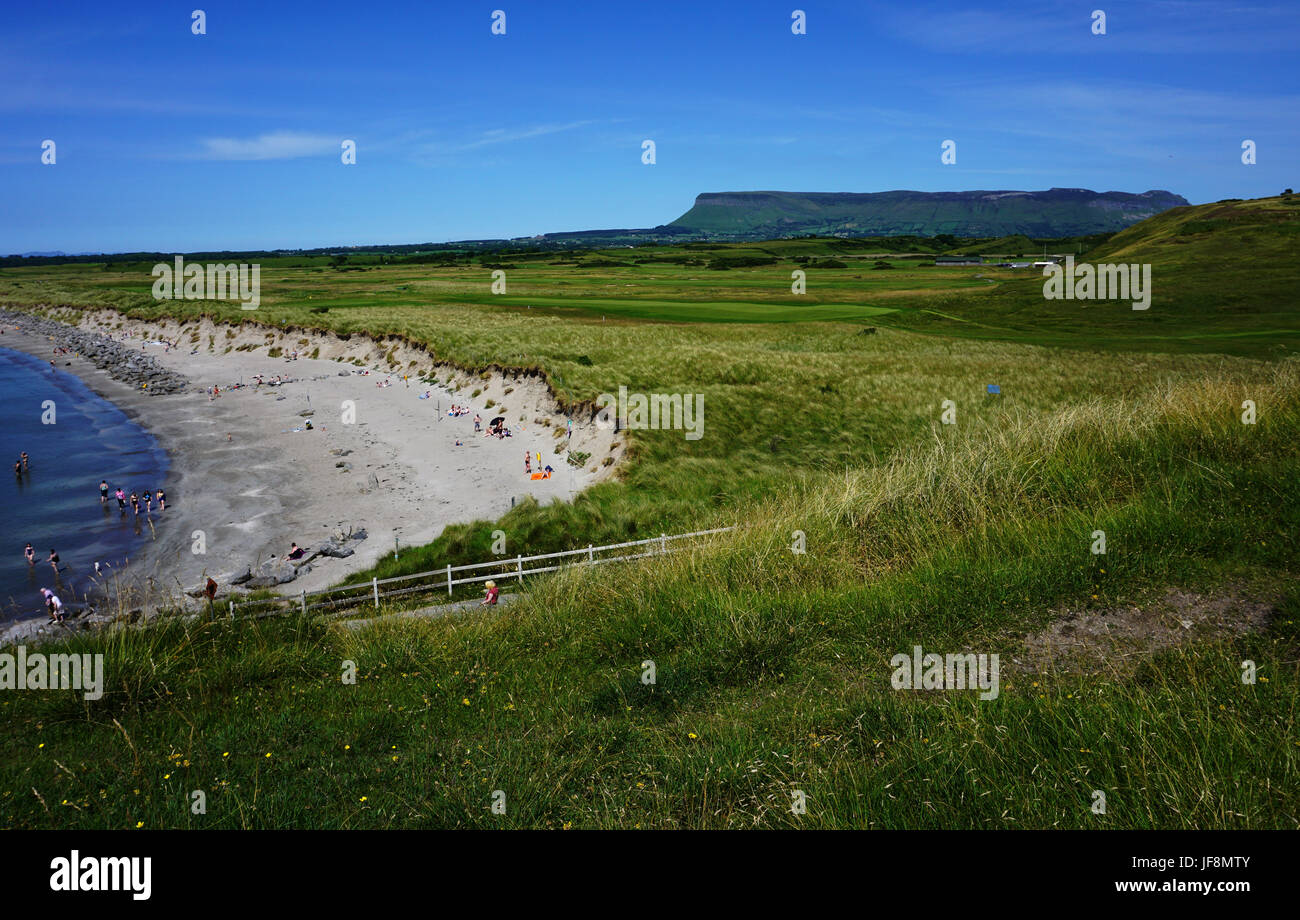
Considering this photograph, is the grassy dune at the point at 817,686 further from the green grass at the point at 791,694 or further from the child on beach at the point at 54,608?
→ the child on beach at the point at 54,608

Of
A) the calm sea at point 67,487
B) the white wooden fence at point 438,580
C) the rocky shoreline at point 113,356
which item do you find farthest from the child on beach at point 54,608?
the rocky shoreline at point 113,356

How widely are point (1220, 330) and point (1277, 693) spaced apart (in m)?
63.4

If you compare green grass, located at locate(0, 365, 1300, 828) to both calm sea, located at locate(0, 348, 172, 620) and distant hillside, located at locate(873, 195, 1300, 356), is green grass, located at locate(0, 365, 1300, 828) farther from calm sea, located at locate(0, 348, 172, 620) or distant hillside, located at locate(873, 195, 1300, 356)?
distant hillside, located at locate(873, 195, 1300, 356)

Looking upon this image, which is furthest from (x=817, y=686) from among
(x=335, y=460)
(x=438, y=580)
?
(x=335, y=460)

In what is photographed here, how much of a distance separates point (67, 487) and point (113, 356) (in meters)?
47.5

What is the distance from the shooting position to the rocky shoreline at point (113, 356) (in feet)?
190

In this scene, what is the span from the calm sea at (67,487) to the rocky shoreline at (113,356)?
459 centimetres

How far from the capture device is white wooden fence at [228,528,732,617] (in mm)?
17938

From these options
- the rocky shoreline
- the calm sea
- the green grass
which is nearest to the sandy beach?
the calm sea

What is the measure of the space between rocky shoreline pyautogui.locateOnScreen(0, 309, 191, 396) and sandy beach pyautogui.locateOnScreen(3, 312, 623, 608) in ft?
5.39

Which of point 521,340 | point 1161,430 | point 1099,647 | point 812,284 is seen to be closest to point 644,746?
point 1099,647

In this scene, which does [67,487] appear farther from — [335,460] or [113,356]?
[113,356]
